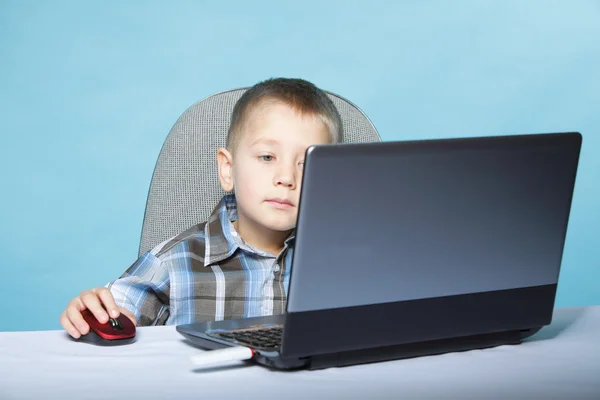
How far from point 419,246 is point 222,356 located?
219 mm

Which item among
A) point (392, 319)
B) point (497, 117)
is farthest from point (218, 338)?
point (497, 117)

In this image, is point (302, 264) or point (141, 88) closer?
point (302, 264)

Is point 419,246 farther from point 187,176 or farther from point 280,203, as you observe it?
point 187,176

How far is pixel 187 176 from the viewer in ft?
5.15

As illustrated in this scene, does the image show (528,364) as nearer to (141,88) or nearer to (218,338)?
(218,338)

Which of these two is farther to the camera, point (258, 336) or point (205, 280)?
point (205, 280)

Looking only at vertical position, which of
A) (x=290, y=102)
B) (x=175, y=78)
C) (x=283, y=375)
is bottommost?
(x=283, y=375)

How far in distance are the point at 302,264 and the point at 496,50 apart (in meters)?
2.87

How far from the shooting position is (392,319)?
80 cm

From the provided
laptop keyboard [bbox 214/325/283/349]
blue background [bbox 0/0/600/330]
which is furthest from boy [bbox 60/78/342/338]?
blue background [bbox 0/0/600/330]

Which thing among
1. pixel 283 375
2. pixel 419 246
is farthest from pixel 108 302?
pixel 419 246

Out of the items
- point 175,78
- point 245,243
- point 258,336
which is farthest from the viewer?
point 175,78

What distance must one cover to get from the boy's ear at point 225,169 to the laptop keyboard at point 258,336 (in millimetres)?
572

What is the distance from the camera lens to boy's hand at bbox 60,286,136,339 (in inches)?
37.9
